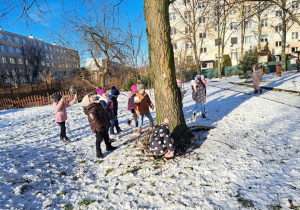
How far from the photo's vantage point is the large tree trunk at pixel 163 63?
4221mm

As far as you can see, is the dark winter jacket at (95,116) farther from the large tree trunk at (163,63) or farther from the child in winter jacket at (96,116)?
the large tree trunk at (163,63)

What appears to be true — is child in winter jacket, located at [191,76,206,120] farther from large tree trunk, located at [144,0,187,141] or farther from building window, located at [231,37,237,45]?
building window, located at [231,37,237,45]

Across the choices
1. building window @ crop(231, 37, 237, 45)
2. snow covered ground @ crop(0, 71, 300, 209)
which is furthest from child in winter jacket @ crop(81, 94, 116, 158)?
building window @ crop(231, 37, 237, 45)

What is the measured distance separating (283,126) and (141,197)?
4192 mm

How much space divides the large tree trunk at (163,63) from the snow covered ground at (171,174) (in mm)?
829

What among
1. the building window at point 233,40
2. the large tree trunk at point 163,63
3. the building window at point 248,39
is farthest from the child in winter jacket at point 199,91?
the building window at point 248,39

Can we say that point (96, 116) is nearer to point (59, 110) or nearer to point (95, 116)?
point (95, 116)

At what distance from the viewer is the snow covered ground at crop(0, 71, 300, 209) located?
2.64m

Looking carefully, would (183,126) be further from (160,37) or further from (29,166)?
(29,166)

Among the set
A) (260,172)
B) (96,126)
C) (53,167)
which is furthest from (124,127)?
(260,172)

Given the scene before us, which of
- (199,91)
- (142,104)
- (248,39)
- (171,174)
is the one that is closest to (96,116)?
(142,104)

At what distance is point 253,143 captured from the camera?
414 cm

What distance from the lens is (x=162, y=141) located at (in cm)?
381

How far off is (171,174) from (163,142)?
26.6 inches
